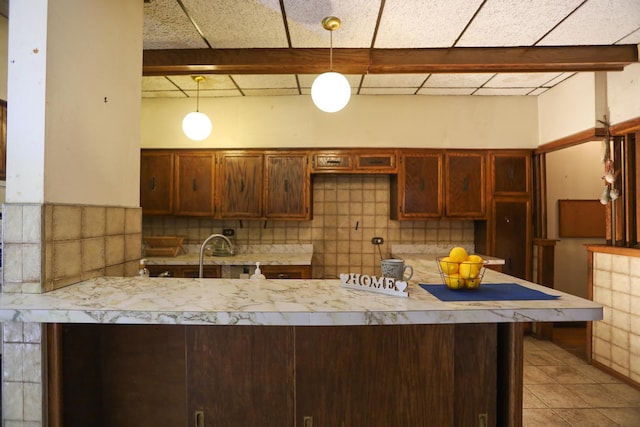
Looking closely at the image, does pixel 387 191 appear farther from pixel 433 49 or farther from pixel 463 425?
pixel 463 425

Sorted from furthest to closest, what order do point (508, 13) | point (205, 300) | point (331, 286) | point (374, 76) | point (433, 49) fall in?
point (374, 76) < point (433, 49) < point (508, 13) < point (331, 286) < point (205, 300)

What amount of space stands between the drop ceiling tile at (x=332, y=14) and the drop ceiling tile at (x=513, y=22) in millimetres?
742

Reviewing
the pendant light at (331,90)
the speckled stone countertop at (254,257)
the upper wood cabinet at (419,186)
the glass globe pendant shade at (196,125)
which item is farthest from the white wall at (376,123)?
the pendant light at (331,90)

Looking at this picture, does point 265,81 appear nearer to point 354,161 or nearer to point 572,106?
point 354,161

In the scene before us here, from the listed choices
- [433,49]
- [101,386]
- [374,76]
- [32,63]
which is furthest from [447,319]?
[374,76]

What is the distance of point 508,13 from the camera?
221 cm

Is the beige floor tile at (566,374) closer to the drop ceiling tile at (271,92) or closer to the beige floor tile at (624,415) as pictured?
the beige floor tile at (624,415)

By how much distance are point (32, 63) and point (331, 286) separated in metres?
1.54

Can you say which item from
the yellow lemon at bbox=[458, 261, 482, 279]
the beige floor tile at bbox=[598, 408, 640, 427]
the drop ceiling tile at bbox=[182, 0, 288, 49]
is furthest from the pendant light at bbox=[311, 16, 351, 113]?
the beige floor tile at bbox=[598, 408, 640, 427]

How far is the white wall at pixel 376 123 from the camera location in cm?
366

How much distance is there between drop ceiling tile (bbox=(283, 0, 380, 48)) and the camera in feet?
7.06

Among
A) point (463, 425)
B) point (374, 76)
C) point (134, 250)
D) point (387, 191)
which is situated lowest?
point (463, 425)

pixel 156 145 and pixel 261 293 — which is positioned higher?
pixel 156 145

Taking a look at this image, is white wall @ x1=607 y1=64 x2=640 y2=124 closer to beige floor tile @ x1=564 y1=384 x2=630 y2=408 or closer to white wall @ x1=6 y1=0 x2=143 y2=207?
beige floor tile @ x1=564 y1=384 x2=630 y2=408
